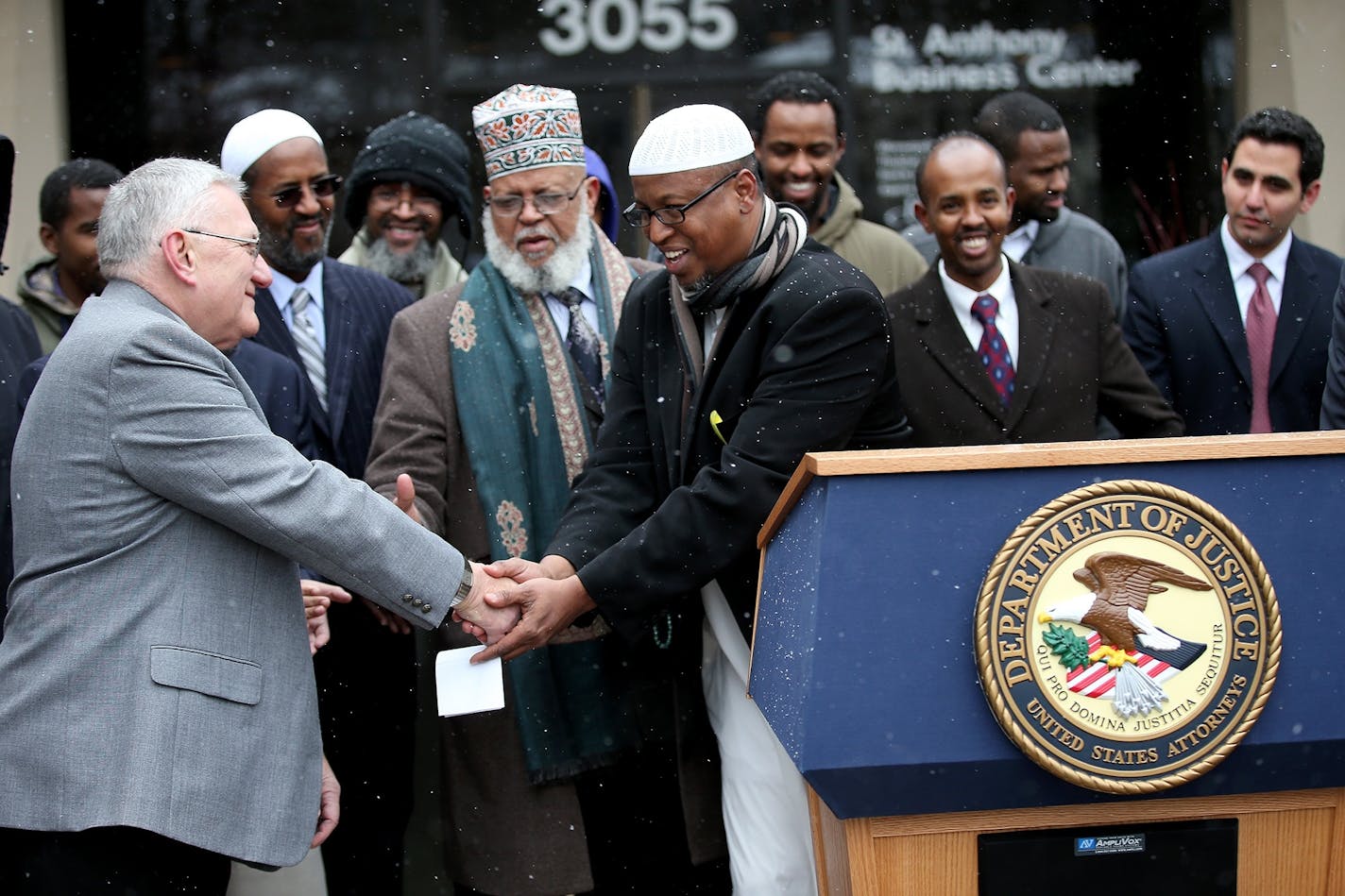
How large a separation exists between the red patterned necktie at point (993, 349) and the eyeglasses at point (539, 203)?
1260mm

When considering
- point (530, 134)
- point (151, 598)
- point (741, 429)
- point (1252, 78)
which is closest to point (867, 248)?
point (530, 134)

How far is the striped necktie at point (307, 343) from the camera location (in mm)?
4988

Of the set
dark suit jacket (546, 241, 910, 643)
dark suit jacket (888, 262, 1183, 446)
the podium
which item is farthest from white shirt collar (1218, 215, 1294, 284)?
the podium

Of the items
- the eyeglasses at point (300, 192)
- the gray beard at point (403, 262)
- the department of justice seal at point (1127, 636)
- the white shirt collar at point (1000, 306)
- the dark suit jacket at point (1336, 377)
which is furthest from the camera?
the gray beard at point (403, 262)

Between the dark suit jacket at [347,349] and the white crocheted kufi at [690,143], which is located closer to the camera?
the white crocheted kufi at [690,143]

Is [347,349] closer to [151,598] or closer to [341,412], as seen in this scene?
[341,412]

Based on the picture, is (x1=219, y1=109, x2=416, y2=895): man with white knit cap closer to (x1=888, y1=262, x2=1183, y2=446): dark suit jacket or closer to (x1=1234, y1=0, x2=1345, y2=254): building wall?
(x1=888, y1=262, x2=1183, y2=446): dark suit jacket

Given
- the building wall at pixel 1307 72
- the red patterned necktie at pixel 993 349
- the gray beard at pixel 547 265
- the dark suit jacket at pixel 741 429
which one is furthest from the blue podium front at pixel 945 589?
the building wall at pixel 1307 72

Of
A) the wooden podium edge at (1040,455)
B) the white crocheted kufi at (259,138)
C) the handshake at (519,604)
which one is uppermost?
the white crocheted kufi at (259,138)

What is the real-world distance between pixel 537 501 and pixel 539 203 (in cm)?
91

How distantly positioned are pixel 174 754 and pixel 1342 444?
2.22 meters

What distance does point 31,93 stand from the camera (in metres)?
8.45

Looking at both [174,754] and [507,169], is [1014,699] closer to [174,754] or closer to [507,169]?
[174,754]

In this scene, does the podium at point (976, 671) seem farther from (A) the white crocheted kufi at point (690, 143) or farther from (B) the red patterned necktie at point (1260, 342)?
(B) the red patterned necktie at point (1260, 342)
